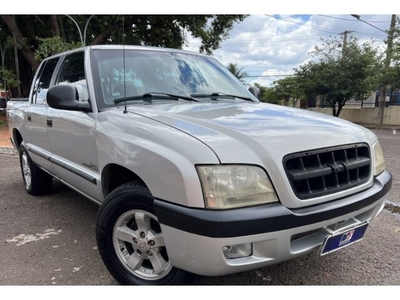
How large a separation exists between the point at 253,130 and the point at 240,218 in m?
0.59

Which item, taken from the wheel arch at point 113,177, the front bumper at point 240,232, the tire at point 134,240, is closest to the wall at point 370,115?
the front bumper at point 240,232

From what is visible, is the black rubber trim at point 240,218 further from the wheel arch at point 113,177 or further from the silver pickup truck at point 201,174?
the wheel arch at point 113,177

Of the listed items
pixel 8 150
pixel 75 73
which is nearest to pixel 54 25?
pixel 8 150

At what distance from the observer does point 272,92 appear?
126 feet

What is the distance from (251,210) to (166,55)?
213cm

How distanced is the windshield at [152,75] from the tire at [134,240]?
0.93 m

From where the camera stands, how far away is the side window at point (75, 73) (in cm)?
298

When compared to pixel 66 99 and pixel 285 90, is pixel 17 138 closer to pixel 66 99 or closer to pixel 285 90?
pixel 66 99

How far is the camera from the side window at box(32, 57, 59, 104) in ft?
13.2

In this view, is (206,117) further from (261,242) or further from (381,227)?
(381,227)

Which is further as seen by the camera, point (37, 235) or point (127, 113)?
point (37, 235)

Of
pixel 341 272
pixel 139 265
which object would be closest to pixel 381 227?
pixel 341 272

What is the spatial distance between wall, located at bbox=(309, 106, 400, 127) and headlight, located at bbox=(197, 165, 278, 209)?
22.7 meters

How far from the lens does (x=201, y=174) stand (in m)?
1.78
